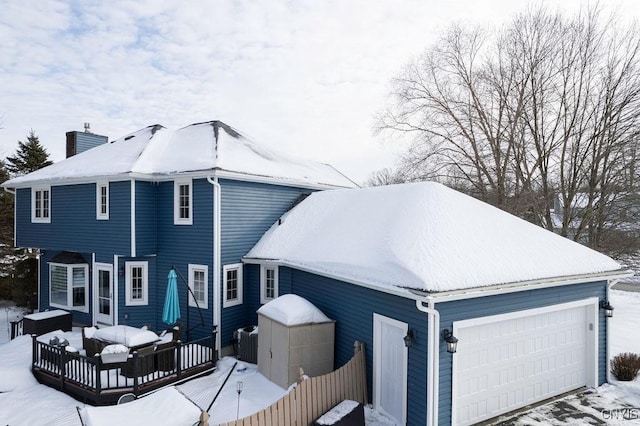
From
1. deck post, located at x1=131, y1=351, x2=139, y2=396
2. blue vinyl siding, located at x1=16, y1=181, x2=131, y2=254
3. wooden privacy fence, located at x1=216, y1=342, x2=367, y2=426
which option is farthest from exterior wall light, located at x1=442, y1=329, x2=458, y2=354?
blue vinyl siding, located at x1=16, y1=181, x2=131, y2=254

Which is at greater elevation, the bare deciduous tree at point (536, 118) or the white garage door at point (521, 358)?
the bare deciduous tree at point (536, 118)

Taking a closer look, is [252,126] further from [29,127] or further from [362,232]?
[29,127]

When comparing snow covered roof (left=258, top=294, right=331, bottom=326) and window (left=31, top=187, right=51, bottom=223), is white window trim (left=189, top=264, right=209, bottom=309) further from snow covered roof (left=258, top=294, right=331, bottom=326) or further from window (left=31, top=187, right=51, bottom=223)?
window (left=31, top=187, right=51, bottom=223)

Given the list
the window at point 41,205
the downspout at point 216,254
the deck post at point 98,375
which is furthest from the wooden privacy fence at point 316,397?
the window at point 41,205

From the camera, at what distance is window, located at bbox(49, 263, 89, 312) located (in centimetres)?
1397

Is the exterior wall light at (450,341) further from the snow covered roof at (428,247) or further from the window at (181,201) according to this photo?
the window at (181,201)

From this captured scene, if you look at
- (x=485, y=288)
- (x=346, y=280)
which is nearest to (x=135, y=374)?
(x=346, y=280)

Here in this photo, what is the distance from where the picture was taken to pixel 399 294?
268 inches

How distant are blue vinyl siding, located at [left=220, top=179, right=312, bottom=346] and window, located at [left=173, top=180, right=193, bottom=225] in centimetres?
132

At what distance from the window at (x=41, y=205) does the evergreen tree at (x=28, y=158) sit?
17.4 metres

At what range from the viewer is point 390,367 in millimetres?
7586

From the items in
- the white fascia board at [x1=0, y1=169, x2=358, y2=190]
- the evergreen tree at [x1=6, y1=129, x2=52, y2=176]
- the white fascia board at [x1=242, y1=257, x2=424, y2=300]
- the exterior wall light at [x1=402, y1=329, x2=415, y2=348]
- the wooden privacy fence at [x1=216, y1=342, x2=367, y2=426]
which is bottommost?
the wooden privacy fence at [x1=216, y1=342, x2=367, y2=426]

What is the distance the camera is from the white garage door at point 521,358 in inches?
285

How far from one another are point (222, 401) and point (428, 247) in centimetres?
573
